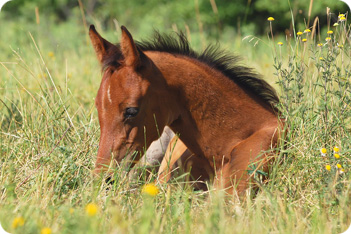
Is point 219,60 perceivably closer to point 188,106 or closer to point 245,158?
point 188,106

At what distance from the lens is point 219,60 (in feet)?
14.4

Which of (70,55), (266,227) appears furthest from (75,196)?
(70,55)

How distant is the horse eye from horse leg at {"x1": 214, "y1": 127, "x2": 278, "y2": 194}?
876 mm

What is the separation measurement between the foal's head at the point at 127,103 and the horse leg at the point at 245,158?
70cm

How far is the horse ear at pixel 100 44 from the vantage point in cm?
404

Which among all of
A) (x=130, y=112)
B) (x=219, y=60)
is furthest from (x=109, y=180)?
(x=219, y=60)

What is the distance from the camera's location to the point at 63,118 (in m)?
5.27

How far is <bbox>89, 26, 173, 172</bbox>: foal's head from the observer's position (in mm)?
3775

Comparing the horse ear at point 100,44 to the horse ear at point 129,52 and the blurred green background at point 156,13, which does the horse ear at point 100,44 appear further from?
the blurred green background at point 156,13

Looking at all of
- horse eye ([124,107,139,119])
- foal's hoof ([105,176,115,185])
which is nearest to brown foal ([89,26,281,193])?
horse eye ([124,107,139,119])

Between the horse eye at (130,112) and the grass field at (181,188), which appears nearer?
the grass field at (181,188)

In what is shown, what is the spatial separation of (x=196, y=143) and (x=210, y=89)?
0.48 metres

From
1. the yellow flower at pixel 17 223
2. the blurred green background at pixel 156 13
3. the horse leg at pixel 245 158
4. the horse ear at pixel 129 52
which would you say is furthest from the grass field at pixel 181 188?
the blurred green background at pixel 156 13

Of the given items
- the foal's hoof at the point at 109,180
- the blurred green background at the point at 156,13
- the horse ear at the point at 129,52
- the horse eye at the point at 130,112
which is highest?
the horse ear at the point at 129,52
